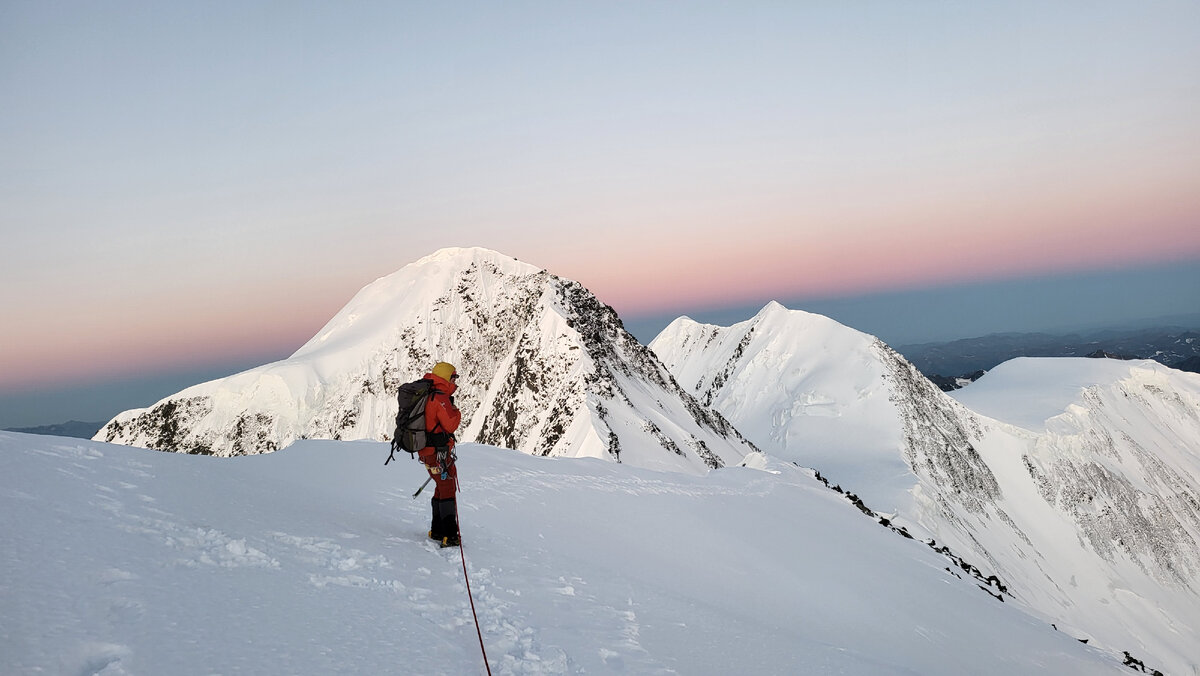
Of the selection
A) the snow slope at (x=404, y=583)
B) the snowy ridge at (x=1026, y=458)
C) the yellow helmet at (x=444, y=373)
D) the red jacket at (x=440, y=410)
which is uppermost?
the yellow helmet at (x=444, y=373)

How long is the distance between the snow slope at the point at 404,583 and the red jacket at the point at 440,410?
1684mm

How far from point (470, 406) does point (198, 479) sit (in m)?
86.3

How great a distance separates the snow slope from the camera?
4652 mm

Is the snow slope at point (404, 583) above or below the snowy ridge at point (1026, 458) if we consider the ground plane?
above

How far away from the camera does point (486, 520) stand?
10.7 m

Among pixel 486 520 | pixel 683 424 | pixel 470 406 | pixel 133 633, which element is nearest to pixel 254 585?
pixel 133 633

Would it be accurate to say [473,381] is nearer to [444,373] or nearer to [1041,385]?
[444,373]

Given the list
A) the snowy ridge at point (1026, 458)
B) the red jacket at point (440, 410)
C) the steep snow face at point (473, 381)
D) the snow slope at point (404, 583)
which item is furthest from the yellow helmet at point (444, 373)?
the snowy ridge at point (1026, 458)

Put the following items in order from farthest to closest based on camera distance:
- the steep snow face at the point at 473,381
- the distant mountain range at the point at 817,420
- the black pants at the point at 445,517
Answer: the steep snow face at the point at 473,381, the distant mountain range at the point at 817,420, the black pants at the point at 445,517

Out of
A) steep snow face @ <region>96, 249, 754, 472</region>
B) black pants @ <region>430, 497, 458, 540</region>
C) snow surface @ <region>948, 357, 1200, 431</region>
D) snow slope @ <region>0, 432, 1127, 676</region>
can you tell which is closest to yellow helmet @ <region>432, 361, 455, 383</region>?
black pants @ <region>430, 497, 458, 540</region>

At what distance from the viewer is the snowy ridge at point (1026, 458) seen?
7081 cm

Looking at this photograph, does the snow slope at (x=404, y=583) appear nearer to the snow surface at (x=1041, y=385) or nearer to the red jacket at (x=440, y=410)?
the red jacket at (x=440, y=410)

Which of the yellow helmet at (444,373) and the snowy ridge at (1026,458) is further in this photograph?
the snowy ridge at (1026,458)

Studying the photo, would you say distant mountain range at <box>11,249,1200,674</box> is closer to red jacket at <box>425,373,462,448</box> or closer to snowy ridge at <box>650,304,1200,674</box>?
snowy ridge at <box>650,304,1200,674</box>
